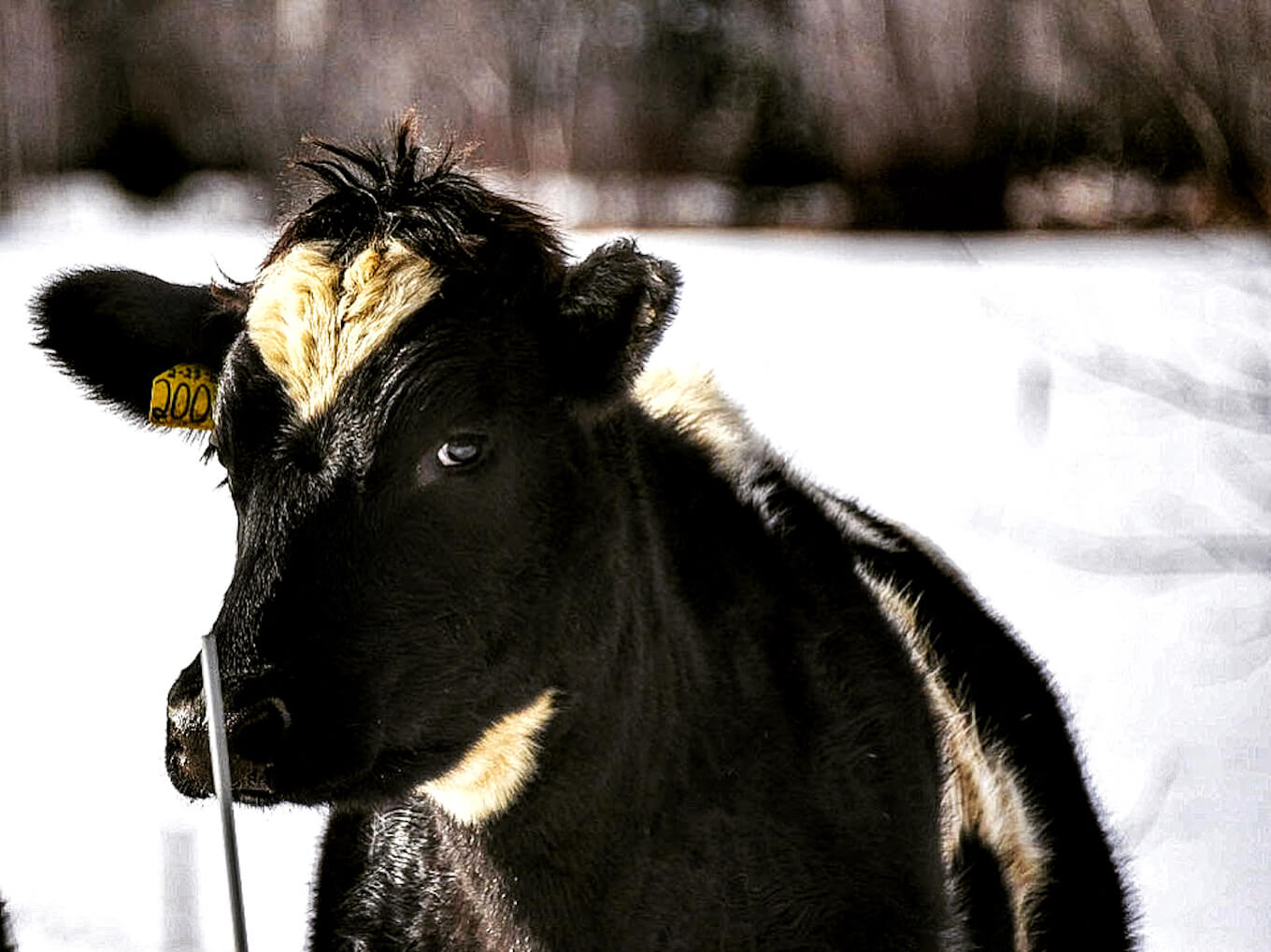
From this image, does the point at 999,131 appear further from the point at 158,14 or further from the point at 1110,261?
the point at 158,14

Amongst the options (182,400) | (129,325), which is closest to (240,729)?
(182,400)

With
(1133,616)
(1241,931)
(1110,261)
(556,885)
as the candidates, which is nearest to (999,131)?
(1110,261)

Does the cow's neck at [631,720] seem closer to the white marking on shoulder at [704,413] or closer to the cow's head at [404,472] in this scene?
the cow's head at [404,472]

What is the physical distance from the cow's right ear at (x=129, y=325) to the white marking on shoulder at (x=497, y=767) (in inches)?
31.7

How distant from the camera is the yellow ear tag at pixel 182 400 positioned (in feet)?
9.02

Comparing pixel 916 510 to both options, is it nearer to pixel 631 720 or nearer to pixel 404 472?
pixel 631 720

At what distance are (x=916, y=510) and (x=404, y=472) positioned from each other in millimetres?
3320

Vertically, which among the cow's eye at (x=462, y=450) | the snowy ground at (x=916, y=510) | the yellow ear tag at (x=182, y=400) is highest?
the cow's eye at (x=462, y=450)

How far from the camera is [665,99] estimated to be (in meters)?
5.75

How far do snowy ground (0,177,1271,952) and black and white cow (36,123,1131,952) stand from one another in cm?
154

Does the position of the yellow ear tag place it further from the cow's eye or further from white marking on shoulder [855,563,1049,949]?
white marking on shoulder [855,563,1049,949]

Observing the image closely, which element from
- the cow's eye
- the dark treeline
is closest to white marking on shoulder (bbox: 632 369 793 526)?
the cow's eye

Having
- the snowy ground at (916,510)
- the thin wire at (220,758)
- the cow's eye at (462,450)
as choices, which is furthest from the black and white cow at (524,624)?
the snowy ground at (916,510)

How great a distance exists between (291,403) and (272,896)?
6.89ft
